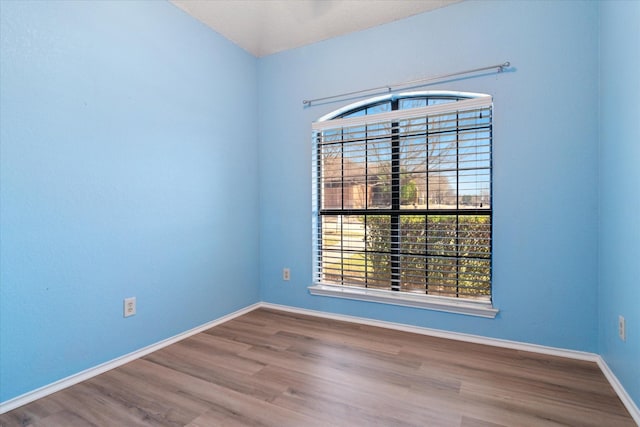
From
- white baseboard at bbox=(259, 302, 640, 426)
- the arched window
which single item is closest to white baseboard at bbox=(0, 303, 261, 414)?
white baseboard at bbox=(259, 302, 640, 426)

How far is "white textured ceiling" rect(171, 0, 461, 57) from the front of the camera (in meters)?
2.43

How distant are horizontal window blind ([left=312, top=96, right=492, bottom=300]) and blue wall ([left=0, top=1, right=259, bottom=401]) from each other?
91 centimetres

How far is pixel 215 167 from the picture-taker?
273cm

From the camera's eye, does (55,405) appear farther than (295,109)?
No

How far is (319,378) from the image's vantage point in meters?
1.84

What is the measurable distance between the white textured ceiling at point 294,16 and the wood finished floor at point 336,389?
8.13ft

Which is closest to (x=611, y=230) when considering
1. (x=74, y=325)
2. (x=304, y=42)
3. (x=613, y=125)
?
(x=613, y=125)

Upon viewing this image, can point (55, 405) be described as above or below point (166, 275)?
below

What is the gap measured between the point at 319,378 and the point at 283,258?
4.58 ft

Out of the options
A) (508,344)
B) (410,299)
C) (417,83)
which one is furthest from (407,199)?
(508,344)

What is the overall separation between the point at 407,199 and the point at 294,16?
5.73 ft

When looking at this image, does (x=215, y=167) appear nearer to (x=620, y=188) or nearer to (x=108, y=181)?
(x=108, y=181)

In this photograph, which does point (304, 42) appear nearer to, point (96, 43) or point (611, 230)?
point (96, 43)

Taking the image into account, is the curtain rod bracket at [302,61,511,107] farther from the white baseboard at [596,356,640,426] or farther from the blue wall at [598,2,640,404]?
the white baseboard at [596,356,640,426]
